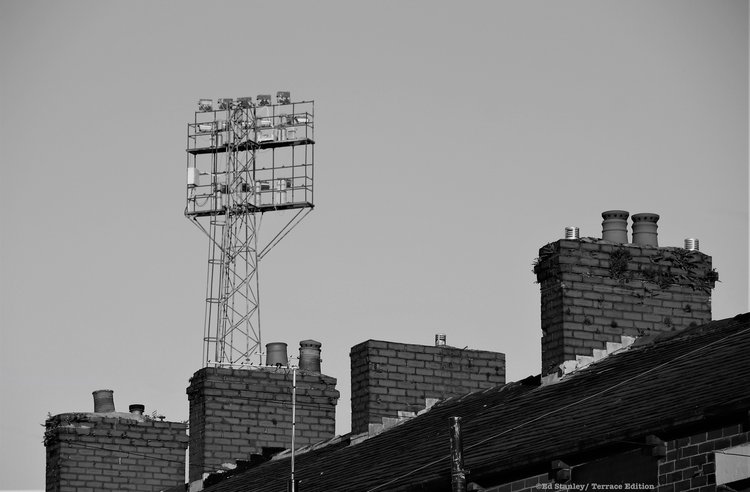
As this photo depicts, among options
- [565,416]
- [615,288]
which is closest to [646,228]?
[615,288]

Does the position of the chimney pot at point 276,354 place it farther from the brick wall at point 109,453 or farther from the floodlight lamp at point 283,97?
the floodlight lamp at point 283,97

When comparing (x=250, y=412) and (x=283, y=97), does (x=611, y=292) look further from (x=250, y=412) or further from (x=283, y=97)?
(x=283, y=97)

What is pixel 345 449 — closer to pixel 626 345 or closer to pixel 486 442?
pixel 626 345

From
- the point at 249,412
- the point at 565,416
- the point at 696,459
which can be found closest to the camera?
the point at 696,459

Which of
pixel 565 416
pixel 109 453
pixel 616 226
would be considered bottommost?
pixel 565 416

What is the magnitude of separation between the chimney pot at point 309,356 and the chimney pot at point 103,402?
364 centimetres

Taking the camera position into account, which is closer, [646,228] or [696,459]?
[696,459]

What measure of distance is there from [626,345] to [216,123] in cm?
2096

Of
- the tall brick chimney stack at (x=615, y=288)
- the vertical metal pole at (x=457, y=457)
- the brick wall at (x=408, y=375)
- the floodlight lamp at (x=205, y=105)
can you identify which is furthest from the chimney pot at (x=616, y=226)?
the floodlight lamp at (x=205, y=105)

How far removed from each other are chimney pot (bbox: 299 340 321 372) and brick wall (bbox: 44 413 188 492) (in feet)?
8.73

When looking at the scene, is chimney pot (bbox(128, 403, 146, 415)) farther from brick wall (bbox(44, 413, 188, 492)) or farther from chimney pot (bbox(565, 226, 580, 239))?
chimney pot (bbox(565, 226, 580, 239))

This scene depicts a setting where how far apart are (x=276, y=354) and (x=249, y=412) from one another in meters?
1.63

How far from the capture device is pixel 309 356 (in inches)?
1265

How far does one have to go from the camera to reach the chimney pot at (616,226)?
24.2 meters
